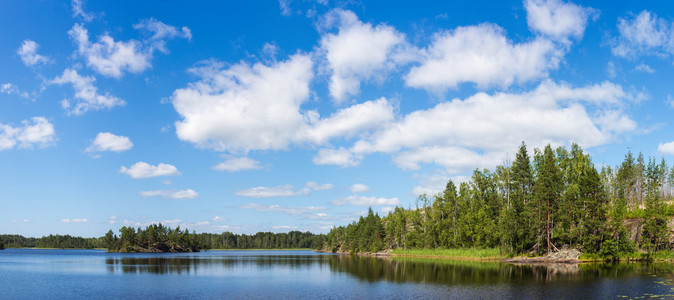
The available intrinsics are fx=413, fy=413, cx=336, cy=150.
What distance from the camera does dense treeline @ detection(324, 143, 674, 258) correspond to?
100438 mm

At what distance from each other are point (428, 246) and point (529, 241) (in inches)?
1798

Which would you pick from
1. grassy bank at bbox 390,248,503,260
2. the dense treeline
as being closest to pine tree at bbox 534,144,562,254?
the dense treeline

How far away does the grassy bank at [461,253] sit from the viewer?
119 meters

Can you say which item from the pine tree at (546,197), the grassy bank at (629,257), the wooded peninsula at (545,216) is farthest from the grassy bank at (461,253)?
the grassy bank at (629,257)

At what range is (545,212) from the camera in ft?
349

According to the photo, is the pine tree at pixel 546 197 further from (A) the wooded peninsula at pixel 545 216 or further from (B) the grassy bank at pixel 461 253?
(B) the grassy bank at pixel 461 253

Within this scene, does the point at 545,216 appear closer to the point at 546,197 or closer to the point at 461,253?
the point at 546,197

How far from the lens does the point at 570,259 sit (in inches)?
4026

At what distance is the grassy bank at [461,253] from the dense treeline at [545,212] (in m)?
3.05

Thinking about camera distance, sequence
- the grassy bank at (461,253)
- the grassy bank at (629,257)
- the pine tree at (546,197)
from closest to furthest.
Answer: the grassy bank at (629,257)
the pine tree at (546,197)
the grassy bank at (461,253)

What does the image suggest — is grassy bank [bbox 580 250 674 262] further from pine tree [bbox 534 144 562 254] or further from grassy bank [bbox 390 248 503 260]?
grassy bank [bbox 390 248 503 260]

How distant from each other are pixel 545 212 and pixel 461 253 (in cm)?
3182

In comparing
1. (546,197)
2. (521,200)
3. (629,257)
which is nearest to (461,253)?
(521,200)

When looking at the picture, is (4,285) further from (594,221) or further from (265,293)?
(594,221)
